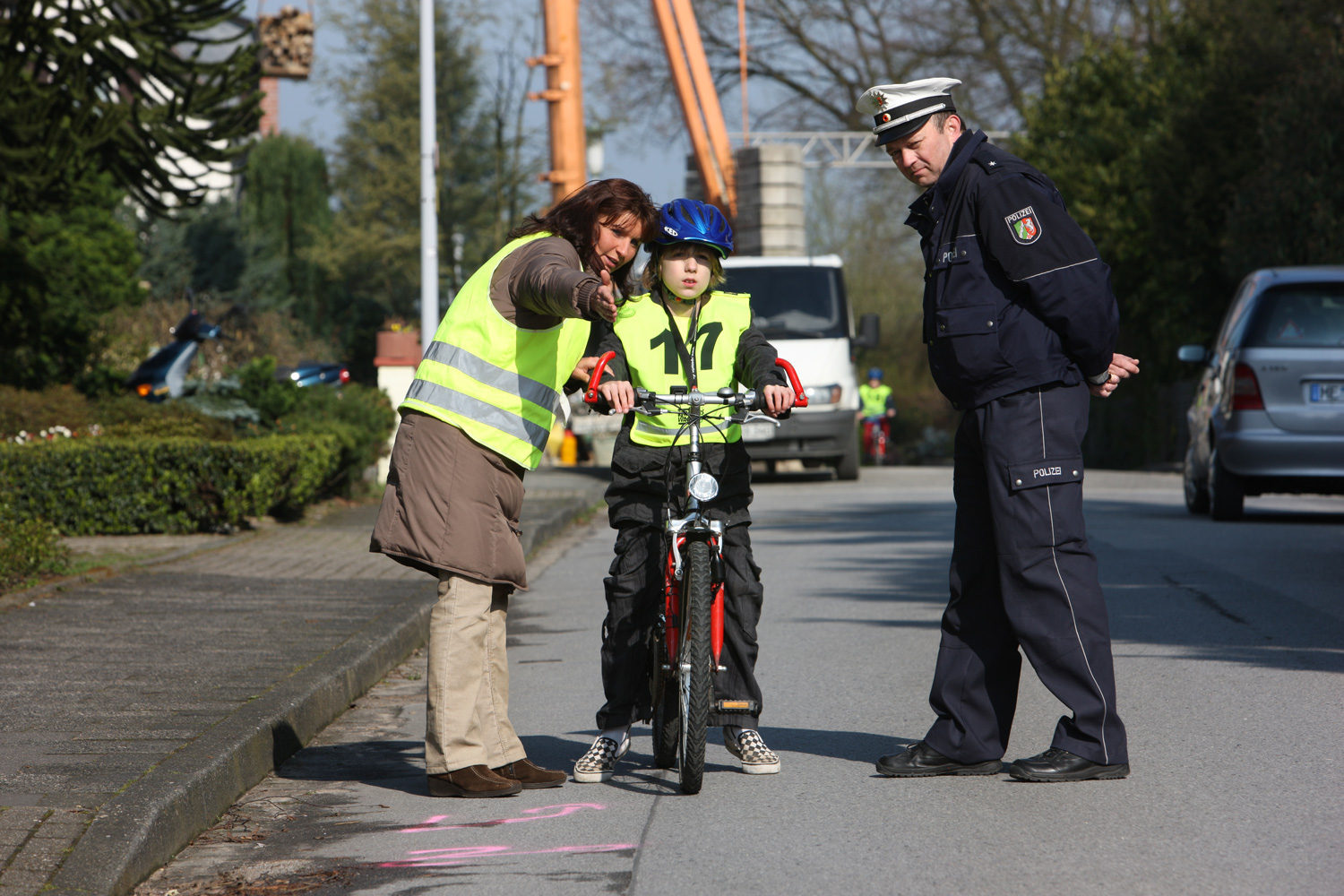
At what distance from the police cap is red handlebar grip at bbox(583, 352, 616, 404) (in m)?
1.08

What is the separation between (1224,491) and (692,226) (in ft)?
29.9

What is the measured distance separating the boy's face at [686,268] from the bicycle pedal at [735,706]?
4.22 ft

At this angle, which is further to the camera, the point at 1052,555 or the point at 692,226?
the point at 692,226

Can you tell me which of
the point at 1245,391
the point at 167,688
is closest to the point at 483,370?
the point at 167,688

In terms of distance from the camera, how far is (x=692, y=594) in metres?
4.75

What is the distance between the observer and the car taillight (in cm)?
1227

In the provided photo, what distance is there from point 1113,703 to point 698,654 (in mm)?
1237

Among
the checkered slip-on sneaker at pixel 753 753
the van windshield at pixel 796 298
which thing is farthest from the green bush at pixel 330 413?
the checkered slip-on sneaker at pixel 753 753

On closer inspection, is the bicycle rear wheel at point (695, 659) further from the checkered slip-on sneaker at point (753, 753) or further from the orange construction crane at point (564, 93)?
the orange construction crane at point (564, 93)

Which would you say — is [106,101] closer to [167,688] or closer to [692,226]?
[167,688]

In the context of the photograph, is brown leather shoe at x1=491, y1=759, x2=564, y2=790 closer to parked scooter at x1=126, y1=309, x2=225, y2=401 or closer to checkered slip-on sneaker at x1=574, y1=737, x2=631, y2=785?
checkered slip-on sneaker at x1=574, y1=737, x2=631, y2=785

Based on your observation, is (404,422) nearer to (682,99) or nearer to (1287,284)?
(1287,284)

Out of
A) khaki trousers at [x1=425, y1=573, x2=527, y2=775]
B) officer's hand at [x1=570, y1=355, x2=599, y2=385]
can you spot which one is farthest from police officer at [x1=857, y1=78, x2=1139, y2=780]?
khaki trousers at [x1=425, y1=573, x2=527, y2=775]

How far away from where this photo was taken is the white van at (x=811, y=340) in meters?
18.6
